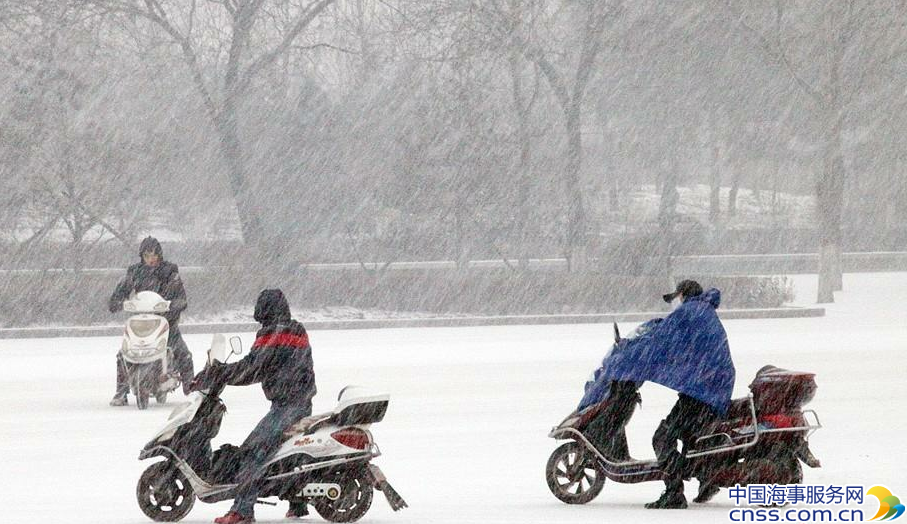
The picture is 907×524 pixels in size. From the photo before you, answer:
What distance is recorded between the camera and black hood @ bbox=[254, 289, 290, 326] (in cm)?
818

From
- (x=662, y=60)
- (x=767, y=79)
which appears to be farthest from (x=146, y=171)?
(x=767, y=79)

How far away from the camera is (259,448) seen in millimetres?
8094

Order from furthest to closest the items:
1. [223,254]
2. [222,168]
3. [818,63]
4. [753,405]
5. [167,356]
A: [222,168] < [818,63] < [223,254] < [167,356] < [753,405]

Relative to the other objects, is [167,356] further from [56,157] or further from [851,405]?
[56,157]

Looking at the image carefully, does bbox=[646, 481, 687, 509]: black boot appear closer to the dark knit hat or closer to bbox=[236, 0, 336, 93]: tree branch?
the dark knit hat

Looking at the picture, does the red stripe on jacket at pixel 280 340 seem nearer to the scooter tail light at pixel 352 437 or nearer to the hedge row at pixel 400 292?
the scooter tail light at pixel 352 437

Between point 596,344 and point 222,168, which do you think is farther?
point 222,168

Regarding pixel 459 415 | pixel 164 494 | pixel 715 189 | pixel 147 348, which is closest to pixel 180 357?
pixel 147 348

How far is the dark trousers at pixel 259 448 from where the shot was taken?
8008 millimetres

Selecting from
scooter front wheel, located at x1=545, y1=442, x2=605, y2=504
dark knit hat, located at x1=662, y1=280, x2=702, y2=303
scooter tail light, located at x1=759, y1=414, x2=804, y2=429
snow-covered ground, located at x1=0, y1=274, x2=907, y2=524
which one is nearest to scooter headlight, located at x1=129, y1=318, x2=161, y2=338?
snow-covered ground, located at x1=0, y1=274, x2=907, y2=524

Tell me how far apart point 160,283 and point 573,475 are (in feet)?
23.5

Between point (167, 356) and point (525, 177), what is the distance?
58.5 ft

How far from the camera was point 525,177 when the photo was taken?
3184 centimetres

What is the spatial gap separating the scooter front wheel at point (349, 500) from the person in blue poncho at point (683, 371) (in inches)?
63.0
